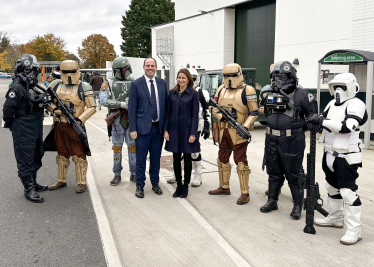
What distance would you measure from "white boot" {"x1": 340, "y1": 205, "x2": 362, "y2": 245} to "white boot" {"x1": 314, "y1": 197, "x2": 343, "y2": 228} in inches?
12.2

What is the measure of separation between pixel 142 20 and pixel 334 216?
54551 millimetres

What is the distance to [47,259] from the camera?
3.72 metres

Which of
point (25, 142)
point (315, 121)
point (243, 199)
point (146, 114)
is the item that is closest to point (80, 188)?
point (25, 142)

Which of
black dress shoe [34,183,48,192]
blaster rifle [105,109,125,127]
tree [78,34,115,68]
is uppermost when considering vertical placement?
tree [78,34,115,68]

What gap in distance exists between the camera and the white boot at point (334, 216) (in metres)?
4.43

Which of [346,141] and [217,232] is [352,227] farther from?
[217,232]

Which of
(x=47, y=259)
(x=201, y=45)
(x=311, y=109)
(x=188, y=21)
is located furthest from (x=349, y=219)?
(x=188, y=21)

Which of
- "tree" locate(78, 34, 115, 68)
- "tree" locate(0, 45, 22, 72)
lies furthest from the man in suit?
"tree" locate(78, 34, 115, 68)

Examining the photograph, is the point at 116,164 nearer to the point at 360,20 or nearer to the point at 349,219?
the point at 349,219

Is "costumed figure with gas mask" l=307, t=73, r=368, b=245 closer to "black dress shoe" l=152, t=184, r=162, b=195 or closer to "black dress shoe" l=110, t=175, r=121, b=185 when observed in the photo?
"black dress shoe" l=152, t=184, r=162, b=195

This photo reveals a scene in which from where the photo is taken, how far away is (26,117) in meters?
5.51

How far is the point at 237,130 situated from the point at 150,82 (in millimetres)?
1570

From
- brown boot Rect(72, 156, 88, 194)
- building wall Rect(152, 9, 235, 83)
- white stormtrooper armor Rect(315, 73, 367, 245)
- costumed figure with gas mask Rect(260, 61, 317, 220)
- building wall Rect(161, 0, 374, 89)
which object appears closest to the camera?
white stormtrooper armor Rect(315, 73, 367, 245)

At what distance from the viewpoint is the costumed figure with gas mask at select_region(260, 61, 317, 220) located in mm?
4652
